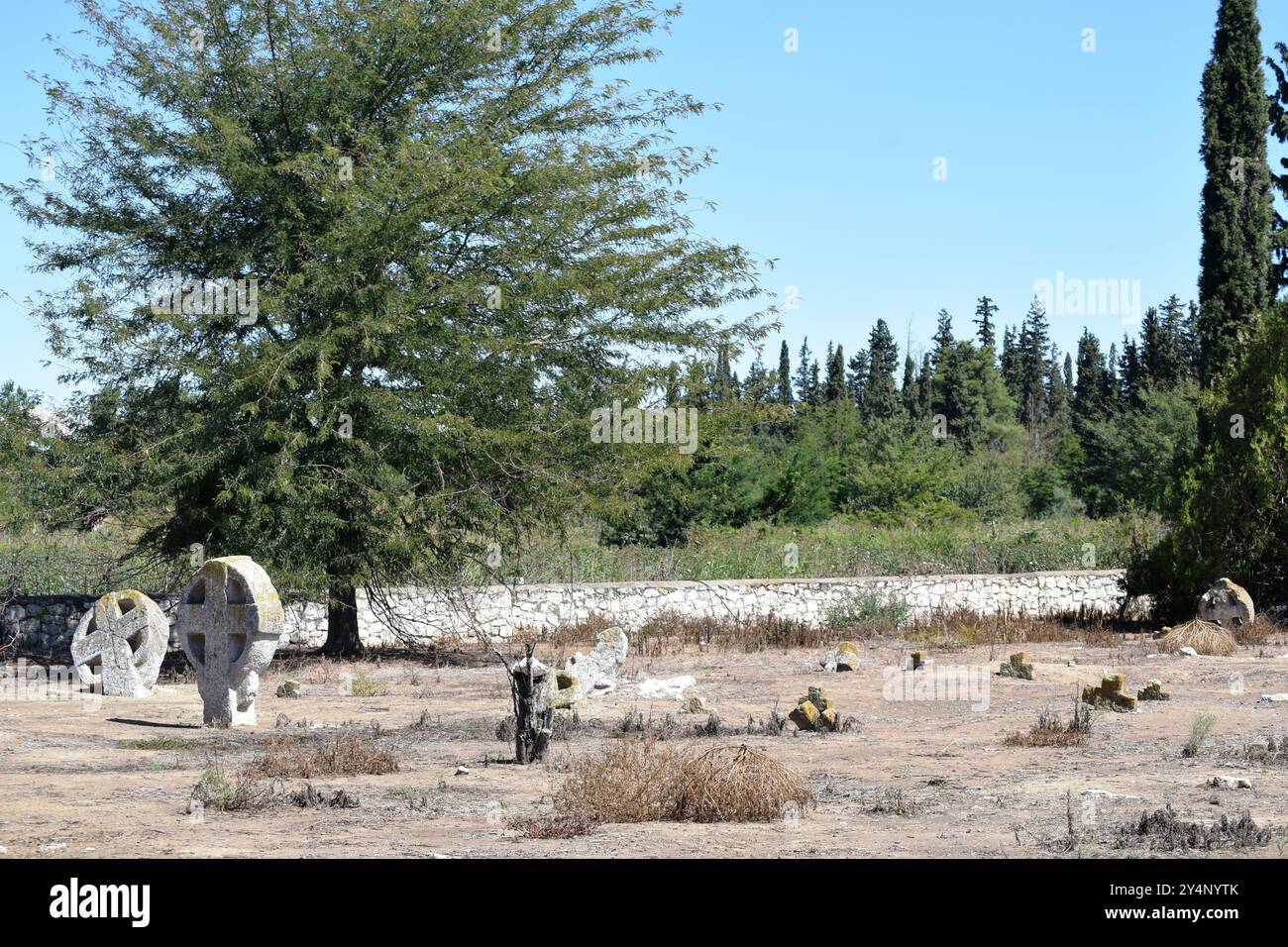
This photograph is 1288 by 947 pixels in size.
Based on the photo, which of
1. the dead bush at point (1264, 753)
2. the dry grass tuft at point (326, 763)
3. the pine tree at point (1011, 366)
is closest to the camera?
the dry grass tuft at point (326, 763)

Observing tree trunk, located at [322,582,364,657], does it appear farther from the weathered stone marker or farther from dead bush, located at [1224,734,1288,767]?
dead bush, located at [1224,734,1288,767]

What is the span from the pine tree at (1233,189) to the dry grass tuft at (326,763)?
26.2m

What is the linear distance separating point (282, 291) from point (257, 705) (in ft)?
19.0

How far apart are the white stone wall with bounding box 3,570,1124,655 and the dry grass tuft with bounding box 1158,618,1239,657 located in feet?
13.8

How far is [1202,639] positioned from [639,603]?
401 inches

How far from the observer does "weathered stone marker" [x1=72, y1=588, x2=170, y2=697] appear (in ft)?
56.0

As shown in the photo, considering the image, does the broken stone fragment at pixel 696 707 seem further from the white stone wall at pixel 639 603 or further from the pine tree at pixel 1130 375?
the pine tree at pixel 1130 375

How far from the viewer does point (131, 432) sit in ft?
64.1

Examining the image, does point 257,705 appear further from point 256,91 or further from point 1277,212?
point 1277,212

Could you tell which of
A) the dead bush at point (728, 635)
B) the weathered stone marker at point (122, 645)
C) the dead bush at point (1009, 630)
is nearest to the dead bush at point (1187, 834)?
the weathered stone marker at point (122, 645)

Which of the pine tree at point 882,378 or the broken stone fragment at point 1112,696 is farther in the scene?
the pine tree at point 882,378

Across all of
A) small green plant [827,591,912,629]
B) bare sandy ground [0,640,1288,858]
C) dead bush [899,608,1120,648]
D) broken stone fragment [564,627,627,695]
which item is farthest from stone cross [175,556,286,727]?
small green plant [827,591,912,629]

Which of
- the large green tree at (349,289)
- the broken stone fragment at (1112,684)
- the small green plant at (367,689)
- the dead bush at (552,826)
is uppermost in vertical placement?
the large green tree at (349,289)

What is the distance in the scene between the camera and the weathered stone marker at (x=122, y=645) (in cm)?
1708
